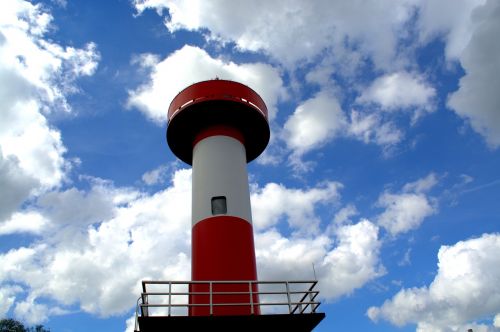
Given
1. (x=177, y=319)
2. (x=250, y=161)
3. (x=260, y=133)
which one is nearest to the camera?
(x=177, y=319)

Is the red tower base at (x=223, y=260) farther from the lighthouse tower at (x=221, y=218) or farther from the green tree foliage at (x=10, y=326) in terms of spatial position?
the green tree foliage at (x=10, y=326)

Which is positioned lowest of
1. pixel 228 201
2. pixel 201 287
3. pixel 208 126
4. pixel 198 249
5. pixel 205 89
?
pixel 201 287

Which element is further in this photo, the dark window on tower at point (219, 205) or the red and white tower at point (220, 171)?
the dark window on tower at point (219, 205)

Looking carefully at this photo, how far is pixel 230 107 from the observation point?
19.7m

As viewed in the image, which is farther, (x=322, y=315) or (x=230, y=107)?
(x=230, y=107)

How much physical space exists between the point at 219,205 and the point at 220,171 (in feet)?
5.21

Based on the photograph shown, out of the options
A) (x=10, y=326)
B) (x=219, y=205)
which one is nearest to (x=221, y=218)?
(x=219, y=205)

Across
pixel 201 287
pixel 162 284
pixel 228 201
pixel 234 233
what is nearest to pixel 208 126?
pixel 228 201

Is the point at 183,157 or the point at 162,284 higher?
the point at 183,157

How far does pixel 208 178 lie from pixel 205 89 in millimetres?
4474

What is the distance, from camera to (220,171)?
18250 millimetres

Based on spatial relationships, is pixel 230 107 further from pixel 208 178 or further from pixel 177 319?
pixel 177 319

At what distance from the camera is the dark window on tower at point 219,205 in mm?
17422

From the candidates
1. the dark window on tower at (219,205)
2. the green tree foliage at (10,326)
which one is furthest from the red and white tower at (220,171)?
the green tree foliage at (10,326)
